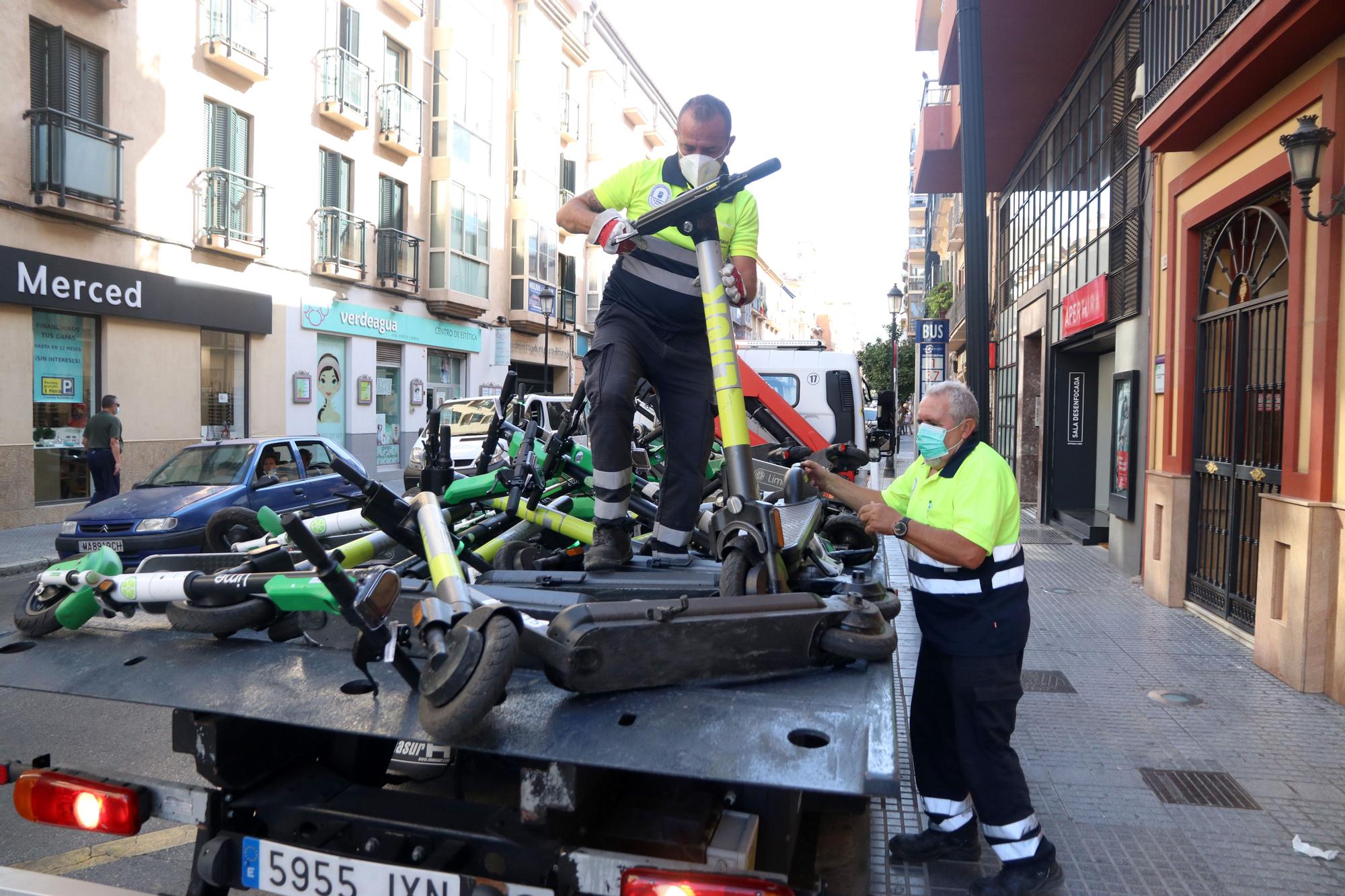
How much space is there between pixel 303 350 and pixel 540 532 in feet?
58.2

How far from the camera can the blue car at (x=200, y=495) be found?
9.31 m

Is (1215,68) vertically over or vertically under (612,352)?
over

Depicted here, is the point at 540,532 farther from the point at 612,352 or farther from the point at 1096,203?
the point at 1096,203

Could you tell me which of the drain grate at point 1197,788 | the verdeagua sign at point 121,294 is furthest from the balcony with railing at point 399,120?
the drain grate at point 1197,788

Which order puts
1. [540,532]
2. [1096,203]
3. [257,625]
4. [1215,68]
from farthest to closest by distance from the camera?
[1096,203]
[1215,68]
[540,532]
[257,625]

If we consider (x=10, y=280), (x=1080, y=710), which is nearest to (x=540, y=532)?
(x=1080, y=710)

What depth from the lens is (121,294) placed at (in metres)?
15.2

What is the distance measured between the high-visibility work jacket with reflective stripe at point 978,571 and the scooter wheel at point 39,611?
2.55m

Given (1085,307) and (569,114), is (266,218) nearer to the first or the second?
(1085,307)

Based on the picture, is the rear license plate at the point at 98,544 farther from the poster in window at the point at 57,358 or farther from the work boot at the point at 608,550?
the work boot at the point at 608,550

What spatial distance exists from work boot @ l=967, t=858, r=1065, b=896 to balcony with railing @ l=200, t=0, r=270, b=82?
60.2 feet

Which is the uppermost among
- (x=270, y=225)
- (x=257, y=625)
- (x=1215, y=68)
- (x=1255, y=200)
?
(x=270, y=225)

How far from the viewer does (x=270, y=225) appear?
18797 mm

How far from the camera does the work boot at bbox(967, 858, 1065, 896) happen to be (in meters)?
3.23
